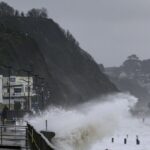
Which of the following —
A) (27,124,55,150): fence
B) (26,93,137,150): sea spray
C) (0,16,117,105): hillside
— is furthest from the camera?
(0,16,117,105): hillside

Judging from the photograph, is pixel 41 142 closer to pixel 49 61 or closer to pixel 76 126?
pixel 76 126

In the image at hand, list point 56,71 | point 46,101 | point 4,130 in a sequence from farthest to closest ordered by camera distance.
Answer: point 56,71
point 46,101
point 4,130

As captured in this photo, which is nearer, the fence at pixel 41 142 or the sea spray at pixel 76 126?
the fence at pixel 41 142

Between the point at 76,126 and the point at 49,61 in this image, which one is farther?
the point at 49,61

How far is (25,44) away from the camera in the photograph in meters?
154

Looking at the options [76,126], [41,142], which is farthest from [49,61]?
[41,142]

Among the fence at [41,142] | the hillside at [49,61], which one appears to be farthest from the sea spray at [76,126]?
the hillside at [49,61]

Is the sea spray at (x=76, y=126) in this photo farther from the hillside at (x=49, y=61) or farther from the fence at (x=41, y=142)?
the hillside at (x=49, y=61)

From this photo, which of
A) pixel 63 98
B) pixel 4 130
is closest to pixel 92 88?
pixel 63 98

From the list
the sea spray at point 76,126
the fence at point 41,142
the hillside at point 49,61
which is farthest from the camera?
the hillside at point 49,61

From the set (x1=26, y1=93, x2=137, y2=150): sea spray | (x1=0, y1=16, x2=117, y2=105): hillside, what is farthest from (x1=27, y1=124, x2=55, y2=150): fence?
(x1=0, y1=16, x2=117, y2=105): hillside

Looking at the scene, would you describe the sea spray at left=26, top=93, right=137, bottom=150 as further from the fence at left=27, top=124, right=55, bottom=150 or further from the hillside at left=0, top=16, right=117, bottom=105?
the hillside at left=0, top=16, right=117, bottom=105

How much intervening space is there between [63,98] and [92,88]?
146 ft

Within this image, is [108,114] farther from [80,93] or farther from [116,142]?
[80,93]
